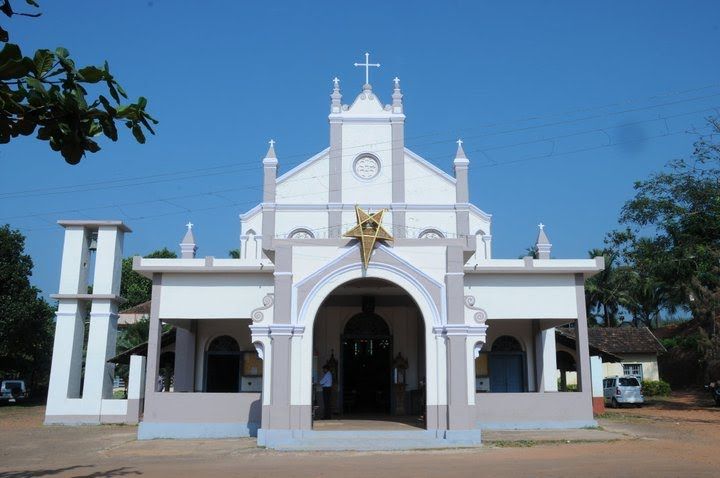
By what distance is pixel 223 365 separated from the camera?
21500mm

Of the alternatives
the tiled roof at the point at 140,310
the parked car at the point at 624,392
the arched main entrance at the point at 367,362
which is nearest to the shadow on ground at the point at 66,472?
the arched main entrance at the point at 367,362

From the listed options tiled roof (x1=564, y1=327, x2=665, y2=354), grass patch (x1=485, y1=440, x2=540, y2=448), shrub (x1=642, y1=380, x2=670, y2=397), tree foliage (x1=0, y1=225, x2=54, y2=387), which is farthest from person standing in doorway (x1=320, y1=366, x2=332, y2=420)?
shrub (x1=642, y1=380, x2=670, y2=397)

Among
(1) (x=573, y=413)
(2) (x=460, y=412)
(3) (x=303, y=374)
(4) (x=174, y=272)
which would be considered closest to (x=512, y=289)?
(1) (x=573, y=413)

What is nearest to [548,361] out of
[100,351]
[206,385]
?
[206,385]

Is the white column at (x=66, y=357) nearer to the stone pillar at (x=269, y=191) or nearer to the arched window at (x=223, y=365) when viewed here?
the arched window at (x=223, y=365)

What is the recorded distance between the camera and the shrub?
3552 centimetres

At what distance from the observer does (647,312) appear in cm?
4978

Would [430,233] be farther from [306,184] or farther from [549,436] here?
[549,436]

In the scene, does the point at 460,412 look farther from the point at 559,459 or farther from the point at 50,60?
the point at 50,60

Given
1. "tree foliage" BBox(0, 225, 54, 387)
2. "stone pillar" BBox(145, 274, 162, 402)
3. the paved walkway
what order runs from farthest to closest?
"tree foliage" BBox(0, 225, 54, 387) < "stone pillar" BBox(145, 274, 162, 402) < the paved walkway

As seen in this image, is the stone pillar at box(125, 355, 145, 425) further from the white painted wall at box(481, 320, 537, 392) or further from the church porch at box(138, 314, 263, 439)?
the white painted wall at box(481, 320, 537, 392)

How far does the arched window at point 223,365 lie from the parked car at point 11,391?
62.0 ft

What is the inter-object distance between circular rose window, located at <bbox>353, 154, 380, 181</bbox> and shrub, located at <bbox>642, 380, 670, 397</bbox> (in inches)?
859

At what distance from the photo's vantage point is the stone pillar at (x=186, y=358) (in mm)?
20938
